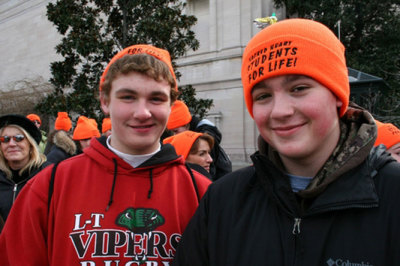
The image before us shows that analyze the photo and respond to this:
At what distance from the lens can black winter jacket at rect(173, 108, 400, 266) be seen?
4.13 feet

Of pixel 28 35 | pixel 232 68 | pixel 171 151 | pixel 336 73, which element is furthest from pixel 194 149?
pixel 28 35

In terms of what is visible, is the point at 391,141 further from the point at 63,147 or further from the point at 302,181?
the point at 63,147

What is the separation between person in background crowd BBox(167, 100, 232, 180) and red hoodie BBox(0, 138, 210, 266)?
2744mm

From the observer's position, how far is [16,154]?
3.63 m

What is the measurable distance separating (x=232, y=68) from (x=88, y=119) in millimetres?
10501

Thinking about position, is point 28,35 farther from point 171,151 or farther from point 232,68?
point 171,151

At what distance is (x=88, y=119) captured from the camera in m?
6.54

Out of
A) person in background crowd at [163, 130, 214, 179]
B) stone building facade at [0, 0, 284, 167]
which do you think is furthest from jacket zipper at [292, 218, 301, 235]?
stone building facade at [0, 0, 284, 167]

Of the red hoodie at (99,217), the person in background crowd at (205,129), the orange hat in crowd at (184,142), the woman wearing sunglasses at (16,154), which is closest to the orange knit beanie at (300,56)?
the red hoodie at (99,217)

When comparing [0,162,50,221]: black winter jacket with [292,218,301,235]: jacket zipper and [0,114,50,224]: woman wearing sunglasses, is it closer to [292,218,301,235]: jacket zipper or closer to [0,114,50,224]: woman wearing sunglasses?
[0,114,50,224]: woman wearing sunglasses

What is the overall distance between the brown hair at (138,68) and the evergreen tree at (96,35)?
15.5 ft

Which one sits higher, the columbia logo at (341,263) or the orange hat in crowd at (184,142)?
the orange hat in crowd at (184,142)

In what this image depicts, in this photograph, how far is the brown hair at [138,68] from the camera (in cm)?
187

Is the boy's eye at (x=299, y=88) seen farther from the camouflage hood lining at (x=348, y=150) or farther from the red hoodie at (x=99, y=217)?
the red hoodie at (x=99, y=217)
